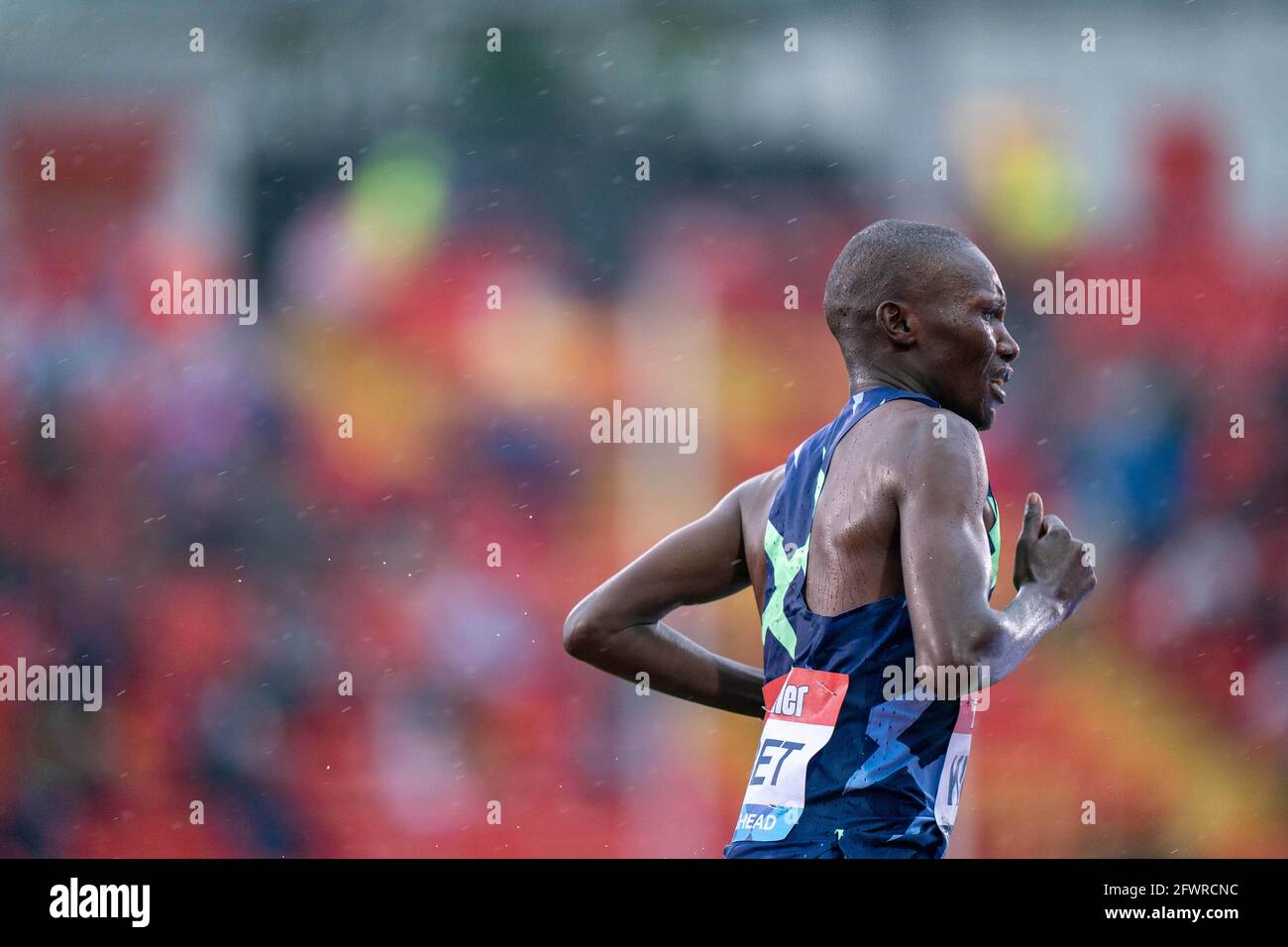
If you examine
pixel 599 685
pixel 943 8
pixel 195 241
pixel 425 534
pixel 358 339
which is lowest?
pixel 599 685

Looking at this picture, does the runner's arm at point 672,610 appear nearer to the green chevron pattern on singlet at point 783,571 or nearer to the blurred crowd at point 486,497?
the green chevron pattern on singlet at point 783,571

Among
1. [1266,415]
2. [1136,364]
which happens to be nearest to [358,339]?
[1136,364]

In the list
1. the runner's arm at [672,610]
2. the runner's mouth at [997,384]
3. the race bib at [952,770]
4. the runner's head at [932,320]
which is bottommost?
the race bib at [952,770]

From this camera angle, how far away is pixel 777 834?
2445 mm

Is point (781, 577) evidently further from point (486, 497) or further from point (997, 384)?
point (486, 497)

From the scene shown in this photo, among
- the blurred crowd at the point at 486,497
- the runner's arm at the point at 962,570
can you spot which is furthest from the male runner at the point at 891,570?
the blurred crowd at the point at 486,497

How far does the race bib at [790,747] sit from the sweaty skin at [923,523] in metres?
0.13

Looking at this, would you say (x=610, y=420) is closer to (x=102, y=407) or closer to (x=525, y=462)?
(x=525, y=462)

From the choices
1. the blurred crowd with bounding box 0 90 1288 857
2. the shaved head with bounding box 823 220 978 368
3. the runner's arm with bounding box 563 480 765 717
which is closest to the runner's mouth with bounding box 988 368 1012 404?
the shaved head with bounding box 823 220 978 368

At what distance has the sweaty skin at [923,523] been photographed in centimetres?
220

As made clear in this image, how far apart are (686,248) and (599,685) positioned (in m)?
2.37

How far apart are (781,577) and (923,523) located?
40 centimetres

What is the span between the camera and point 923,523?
2.24 metres

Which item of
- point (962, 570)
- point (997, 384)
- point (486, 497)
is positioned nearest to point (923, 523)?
point (962, 570)
